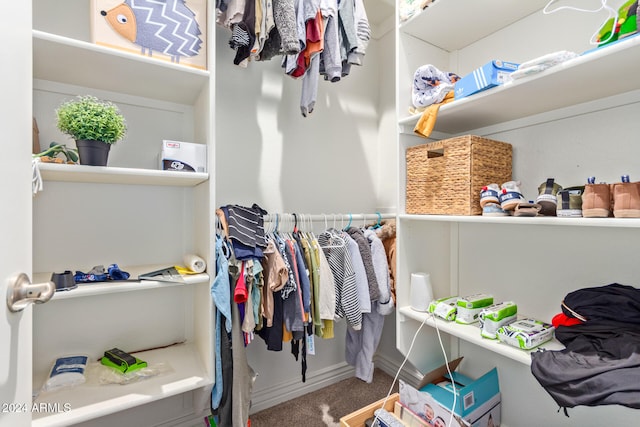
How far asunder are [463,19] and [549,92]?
0.56 metres

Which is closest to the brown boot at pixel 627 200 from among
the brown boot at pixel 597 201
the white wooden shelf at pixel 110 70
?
the brown boot at pixel 597 201

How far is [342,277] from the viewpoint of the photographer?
1.57 m

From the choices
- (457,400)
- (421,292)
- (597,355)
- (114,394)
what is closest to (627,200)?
(597,355)

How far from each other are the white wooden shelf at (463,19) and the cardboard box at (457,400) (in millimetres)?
1624

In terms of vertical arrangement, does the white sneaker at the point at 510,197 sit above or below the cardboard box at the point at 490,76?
below

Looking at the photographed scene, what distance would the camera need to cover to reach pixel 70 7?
1336 millimetres

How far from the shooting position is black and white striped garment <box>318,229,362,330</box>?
150 centimetres

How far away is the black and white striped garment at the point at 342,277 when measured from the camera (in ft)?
4.92

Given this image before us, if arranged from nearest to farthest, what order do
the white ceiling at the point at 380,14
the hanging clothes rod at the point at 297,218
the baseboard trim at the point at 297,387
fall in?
→ the hanging clothes rod at the point at 297,218 → the baseboard trim at the point at 297,387 → the white ceiling at the point at 380,14

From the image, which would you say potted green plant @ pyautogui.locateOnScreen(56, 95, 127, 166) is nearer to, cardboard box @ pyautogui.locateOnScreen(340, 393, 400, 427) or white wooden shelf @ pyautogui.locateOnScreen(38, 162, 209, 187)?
white wooden shelf @ pyautogui.locateOnScreen(38, 162, 209, 187)

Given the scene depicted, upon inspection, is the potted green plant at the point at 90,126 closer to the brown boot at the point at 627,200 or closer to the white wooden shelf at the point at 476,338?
the white wooden shelf at the point at 476,338

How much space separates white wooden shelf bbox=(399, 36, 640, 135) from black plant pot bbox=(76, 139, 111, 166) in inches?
48.7

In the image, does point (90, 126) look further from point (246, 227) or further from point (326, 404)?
point (326, 404)

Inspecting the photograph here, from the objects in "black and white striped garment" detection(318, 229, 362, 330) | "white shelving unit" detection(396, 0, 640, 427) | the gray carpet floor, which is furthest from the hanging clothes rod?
the gray carpet floor
